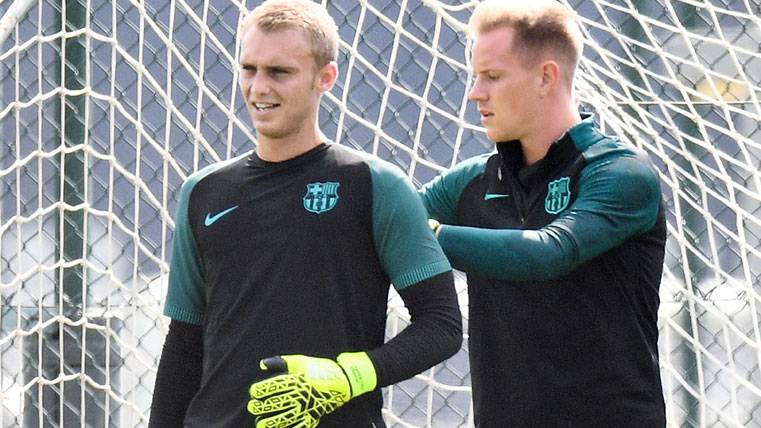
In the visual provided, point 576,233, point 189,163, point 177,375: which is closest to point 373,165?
point 576,233

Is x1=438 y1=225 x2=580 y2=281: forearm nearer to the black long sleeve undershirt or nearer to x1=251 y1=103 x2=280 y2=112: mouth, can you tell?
the black long sleeve undershirt

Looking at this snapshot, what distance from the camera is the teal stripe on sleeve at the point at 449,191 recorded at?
8.60 ft

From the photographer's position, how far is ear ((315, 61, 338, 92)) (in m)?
2.32

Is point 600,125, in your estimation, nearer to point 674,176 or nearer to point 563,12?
point 674,176

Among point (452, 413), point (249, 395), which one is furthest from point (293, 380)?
point (452, 413)

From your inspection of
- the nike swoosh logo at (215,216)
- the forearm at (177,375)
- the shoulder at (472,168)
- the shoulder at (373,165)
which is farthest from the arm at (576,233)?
the forearm at (177,375)

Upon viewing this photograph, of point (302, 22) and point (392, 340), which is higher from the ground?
point (302, 22)

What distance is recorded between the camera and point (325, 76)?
2330mm

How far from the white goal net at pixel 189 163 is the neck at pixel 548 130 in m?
1.16

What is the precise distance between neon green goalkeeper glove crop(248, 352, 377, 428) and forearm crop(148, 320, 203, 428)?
26cm

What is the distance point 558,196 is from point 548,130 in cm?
12

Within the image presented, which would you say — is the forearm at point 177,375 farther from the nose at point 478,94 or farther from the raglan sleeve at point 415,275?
the nose at point 478,94

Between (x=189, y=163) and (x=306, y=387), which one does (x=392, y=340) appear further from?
(x=189, y=163)

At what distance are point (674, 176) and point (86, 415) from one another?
204 centimetres
